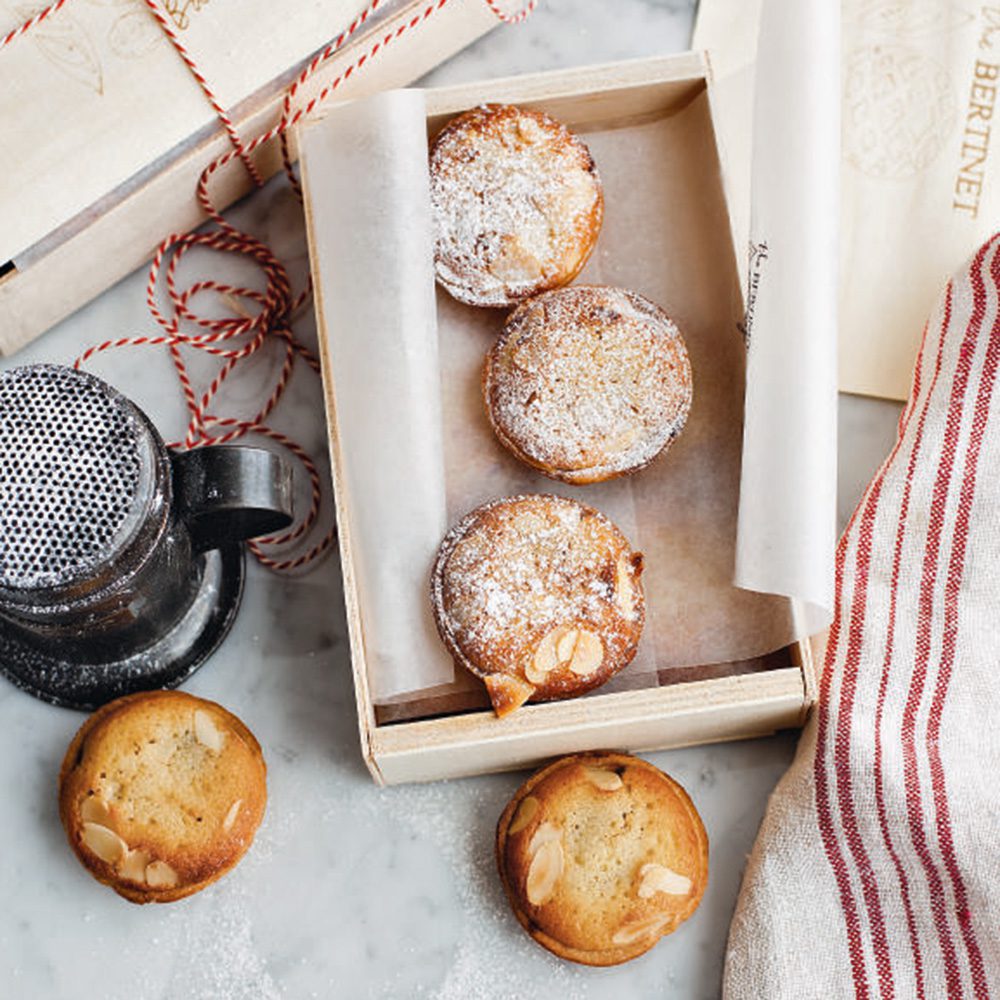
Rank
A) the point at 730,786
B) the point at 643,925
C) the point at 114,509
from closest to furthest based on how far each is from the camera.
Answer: the point at 114,509 → the point at 643,925 → the point at 730,786

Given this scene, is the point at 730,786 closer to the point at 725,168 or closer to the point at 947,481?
the point at 947,481

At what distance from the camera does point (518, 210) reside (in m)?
1.12

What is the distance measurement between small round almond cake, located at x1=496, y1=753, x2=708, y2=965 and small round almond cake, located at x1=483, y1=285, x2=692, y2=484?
0.80 ft

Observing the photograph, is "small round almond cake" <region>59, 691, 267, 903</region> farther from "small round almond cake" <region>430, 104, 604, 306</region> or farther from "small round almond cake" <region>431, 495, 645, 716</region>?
"small round almond cake" <region>430, 104, 604, 306</region>

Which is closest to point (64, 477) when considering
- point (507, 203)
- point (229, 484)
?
point (229, 484)

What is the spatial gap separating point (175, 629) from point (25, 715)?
16cm

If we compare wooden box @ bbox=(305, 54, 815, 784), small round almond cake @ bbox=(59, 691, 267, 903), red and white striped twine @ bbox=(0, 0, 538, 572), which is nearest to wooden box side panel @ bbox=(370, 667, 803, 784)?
wooden box @ bbox=(305, 54, 815, 784)

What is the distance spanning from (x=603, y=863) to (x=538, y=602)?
210 millimetres

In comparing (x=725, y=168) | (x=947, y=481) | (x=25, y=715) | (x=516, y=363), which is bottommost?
(x=25, y=715)

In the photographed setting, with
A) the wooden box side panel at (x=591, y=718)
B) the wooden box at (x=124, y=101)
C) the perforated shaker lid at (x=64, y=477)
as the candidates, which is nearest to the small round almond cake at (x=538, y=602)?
the wooden box side panel at (x=591, y=718)

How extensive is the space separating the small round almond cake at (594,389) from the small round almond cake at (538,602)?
0.05 meters

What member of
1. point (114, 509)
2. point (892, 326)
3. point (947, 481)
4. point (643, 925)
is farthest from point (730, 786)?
point (114, 509)

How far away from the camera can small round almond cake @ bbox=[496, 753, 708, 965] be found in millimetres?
1076

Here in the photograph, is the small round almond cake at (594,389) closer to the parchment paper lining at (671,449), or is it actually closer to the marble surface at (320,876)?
the parchment paper lining at (671,449)
